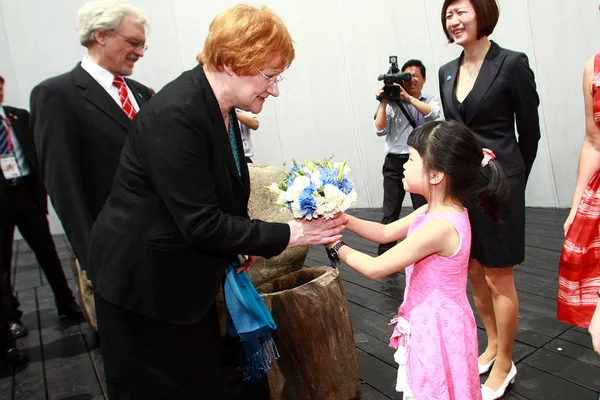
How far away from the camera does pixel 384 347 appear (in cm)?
266

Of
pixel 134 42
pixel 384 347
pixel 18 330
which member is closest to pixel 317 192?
pixel 134 42

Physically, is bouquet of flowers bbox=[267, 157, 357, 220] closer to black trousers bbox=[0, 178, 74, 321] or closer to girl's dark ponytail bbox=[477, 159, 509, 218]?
girl's dark ponytail bbox=[477, 159, 509, 218]

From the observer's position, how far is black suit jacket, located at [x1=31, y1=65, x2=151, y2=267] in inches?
73.8

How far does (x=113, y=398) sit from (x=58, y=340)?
2262 millimetres

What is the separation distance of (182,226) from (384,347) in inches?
71.2

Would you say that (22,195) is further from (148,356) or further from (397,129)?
(397,129)

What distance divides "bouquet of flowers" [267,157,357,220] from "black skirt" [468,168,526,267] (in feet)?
2.61

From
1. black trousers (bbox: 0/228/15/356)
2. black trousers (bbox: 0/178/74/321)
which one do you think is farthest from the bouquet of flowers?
black trousers (bbox: 0/178/74/321)

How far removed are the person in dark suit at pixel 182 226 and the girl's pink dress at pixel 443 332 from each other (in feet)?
1.39

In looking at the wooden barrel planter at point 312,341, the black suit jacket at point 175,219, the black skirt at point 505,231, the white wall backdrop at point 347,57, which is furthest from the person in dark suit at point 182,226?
the white wall backdrop at point 347,57

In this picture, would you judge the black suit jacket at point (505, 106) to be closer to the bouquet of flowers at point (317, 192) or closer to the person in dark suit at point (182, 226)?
the bouquet of flowers at point (317, 192)

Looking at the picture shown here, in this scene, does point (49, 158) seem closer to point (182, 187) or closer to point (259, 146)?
point (182, 187)

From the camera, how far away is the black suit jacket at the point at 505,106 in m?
1.96

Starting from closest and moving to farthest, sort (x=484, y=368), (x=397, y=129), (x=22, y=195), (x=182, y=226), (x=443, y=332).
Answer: (x=182, y=226) < (x=443, y=332) < (x=484, y=368) < (x=22, y=195) < (x=397, y=129)
